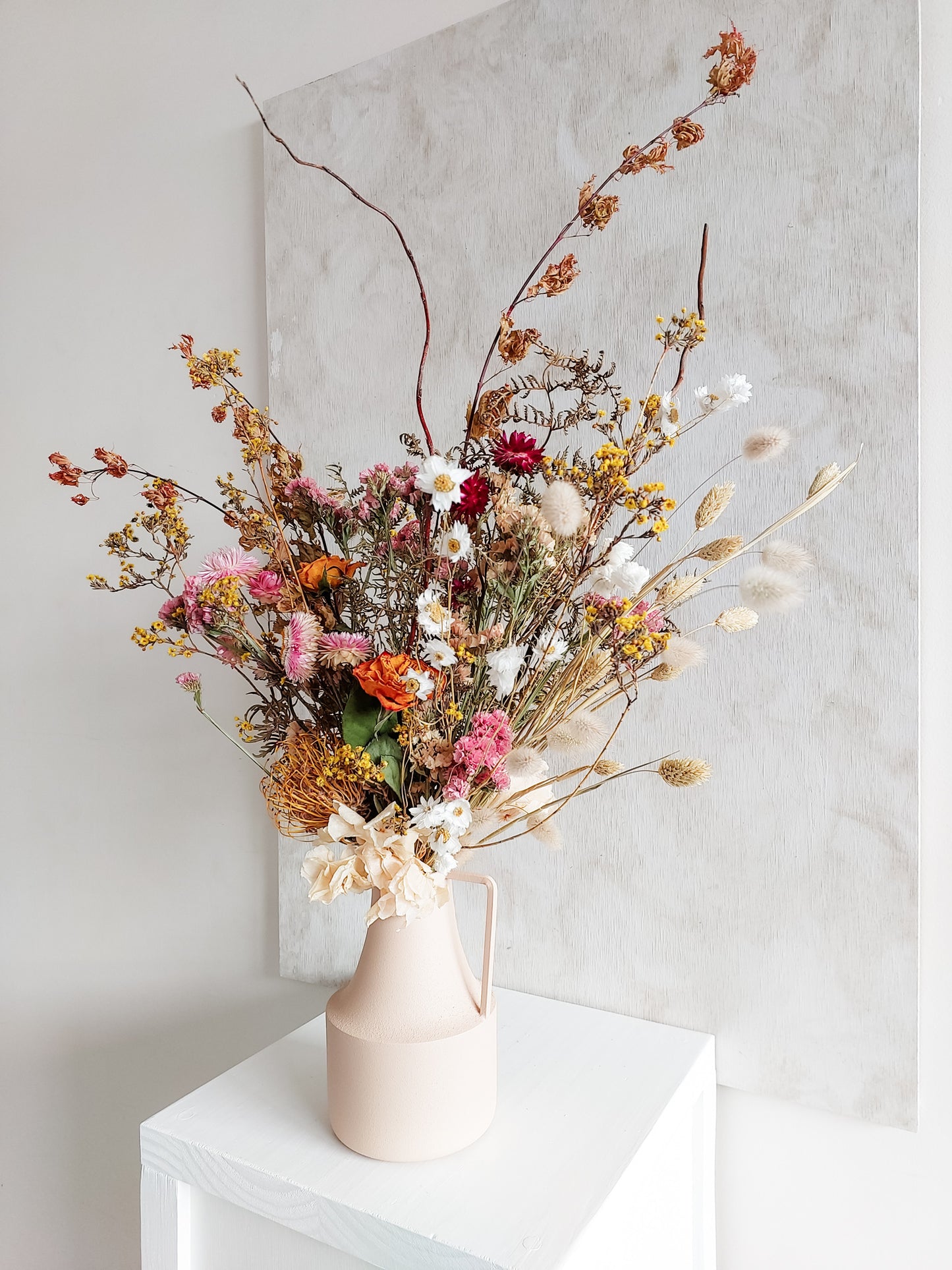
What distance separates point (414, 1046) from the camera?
67cm

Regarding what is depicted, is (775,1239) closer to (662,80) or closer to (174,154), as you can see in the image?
(662,80)

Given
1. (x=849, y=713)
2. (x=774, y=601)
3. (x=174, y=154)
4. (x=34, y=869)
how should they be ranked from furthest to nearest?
(x=34, y=869)
(x=174, y=154)
(x=849, y=713)
(x=774, y=601)

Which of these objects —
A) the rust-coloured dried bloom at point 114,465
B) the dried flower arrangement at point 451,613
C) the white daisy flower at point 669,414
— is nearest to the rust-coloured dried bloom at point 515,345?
the dried flower arrangement at point 451,613

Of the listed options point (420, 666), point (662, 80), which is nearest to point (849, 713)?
point (420, 666)

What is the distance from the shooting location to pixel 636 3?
34.1 inches

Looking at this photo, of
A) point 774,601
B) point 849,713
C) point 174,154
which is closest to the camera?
point 774,601

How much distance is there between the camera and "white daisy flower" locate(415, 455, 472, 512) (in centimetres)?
60

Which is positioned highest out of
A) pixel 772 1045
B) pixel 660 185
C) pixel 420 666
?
pixel 660 185

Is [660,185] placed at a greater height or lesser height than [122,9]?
lesser

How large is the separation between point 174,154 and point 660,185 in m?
0.71

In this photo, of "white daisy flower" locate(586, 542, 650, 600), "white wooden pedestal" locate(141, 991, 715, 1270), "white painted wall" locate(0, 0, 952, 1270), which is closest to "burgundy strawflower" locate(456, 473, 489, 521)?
"white daisy flower" locate(586, 542, 650, 600)

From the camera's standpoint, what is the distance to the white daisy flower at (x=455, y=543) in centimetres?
61

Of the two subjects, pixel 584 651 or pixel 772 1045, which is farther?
pixel 772 1045

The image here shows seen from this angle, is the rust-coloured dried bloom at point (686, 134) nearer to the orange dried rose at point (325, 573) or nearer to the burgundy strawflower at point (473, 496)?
the burgundy strawflower at point (473, 496)
